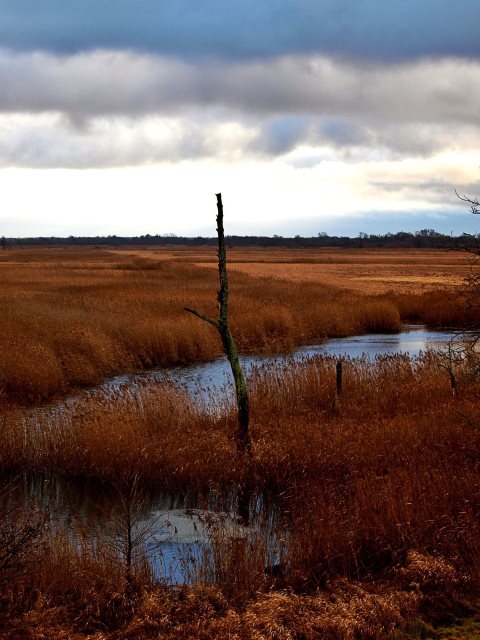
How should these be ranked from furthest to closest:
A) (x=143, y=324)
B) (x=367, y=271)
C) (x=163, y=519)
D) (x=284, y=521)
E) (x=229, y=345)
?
(x=367, y=271) → (x=143, y=324) → (x=229, y=345) → (x=163, y=519) → (x=284, y=521)

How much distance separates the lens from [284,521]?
9.65 m

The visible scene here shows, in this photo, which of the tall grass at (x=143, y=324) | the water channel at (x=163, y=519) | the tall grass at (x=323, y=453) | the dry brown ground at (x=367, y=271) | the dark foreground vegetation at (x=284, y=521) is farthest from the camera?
the dry brown ground at (x=367, y=271)

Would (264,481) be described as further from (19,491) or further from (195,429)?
(19,491)

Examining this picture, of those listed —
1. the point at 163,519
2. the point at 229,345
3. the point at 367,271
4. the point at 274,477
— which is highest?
the point at 367,271

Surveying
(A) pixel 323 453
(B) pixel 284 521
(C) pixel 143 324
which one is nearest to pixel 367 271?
(C) pixel 143 324

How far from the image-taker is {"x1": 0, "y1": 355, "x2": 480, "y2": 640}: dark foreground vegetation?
6.45m

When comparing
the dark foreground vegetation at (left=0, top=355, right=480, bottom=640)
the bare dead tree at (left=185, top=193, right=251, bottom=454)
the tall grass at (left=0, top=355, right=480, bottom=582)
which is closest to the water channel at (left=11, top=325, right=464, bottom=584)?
the dark foreground vegetation at (left=0, top=355, right=480, bottom=640)

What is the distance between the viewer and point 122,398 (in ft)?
48.1

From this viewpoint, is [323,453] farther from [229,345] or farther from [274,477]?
[229,345]

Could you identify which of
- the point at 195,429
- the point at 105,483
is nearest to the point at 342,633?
the point at 105,483

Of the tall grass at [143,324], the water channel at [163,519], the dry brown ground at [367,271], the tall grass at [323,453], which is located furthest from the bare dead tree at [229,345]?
the dry brown ground at [367,271]

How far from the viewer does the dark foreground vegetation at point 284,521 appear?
6.45 metres

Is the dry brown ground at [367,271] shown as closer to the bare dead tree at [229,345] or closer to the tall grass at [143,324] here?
the tall grass at [143,324]

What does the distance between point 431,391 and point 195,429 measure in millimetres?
5992
